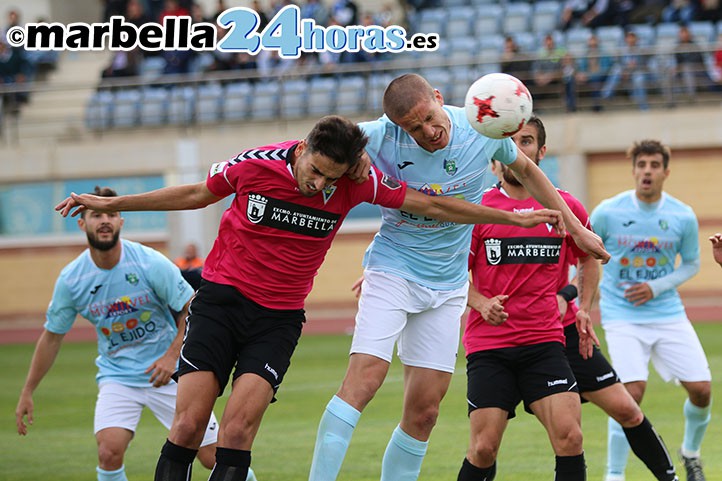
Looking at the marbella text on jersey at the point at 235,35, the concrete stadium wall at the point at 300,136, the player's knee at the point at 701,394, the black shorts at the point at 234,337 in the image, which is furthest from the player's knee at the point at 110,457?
the concrete stadium wall at the point at 300,136

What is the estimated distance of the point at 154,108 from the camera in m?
25.0

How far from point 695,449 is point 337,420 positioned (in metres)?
3.24

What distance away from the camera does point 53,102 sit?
2705 cm

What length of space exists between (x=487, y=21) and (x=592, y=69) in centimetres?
360

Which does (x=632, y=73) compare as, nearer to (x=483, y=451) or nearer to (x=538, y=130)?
(x=538, y=130)

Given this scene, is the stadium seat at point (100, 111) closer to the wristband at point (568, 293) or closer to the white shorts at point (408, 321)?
the wristband at point (568, 293)

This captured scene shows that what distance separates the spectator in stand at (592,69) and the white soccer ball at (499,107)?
16.3m

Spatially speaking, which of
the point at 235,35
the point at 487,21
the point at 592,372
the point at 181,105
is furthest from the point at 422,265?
the point at 487,21

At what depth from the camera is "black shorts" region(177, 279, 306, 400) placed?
237 inches

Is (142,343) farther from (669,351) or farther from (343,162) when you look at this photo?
Result: (669,351)

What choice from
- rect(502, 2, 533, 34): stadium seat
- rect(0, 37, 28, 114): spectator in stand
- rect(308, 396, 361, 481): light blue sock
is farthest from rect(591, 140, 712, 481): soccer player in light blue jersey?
rect(0, 37, 28, 114): spectator in stand

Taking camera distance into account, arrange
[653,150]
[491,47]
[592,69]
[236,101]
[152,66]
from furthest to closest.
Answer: [152,66], [236,101], [491,47], [592,69], [653,150]

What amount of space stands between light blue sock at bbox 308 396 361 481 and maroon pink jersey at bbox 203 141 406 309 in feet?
2.22

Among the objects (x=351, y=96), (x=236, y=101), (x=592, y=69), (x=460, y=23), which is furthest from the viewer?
(x=460, y=23)
